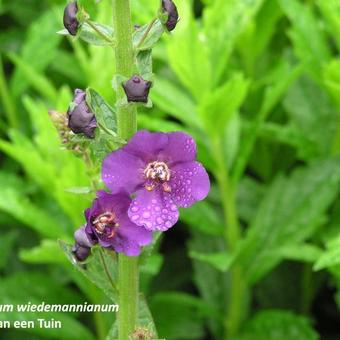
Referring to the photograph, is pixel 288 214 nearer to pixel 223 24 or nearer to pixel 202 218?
pixel 202 218

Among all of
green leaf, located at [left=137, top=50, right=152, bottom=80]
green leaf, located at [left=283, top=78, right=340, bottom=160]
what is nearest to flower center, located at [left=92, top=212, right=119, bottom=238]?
green leaf, located at [left=137, top=50, right=152, bottom=80]

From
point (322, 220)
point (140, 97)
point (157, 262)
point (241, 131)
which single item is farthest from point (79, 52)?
point (140, 97)

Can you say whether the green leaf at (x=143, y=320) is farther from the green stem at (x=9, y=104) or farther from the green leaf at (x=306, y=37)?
the green stem at (x=9, y=104)

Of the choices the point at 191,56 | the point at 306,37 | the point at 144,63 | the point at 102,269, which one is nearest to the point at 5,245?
the point at 191,56

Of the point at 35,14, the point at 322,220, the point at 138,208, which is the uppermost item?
the point at 35,14

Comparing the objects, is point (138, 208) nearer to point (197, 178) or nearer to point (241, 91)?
point (197, 178)

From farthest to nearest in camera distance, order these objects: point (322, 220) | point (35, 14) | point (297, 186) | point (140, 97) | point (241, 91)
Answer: point (35, 14)
point (297, 186)
point (322, 220)
point (241, 91)
point (140, 97)
